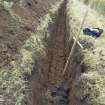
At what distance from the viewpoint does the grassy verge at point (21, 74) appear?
6.63 m

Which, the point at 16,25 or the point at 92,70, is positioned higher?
the point at 16,25

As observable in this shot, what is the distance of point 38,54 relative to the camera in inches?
348

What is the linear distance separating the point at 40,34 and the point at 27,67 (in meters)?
2.63

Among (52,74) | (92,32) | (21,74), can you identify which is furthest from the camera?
(92,32)

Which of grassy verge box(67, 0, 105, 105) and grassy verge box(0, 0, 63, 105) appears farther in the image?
grassy verge box(0, 0, 63, 105)

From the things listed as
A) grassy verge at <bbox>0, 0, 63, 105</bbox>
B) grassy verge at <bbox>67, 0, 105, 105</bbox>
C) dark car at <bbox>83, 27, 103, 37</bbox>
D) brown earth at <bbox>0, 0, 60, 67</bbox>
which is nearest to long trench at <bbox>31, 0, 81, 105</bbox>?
grassy verge at <bbox>0, 0, 63, 105</bbox>

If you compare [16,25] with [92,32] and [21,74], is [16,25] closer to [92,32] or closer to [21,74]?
[92,32]

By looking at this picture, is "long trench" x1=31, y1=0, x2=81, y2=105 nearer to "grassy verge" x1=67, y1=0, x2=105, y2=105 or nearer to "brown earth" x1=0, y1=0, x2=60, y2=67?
"grassy verge" x1=67, y1=0, x2=105, y2=105

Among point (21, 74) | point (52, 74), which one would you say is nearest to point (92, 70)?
point (21, 74)

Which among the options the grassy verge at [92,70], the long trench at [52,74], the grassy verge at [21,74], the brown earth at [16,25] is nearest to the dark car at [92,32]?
the grassy verge at [92,70]

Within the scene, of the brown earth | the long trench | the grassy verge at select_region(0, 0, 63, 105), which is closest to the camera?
the grassy verge at select_region(0, 0, 63, 105)

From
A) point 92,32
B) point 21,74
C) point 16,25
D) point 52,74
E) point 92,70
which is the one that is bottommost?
point 52,74

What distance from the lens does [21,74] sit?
7.38 m

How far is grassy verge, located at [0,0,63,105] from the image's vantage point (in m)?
6.63
